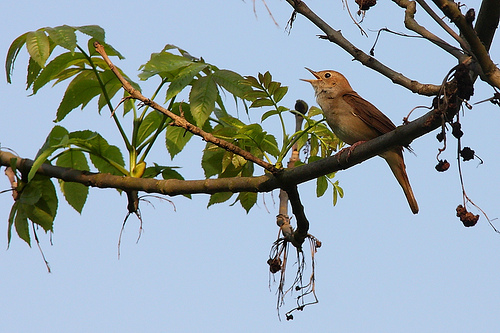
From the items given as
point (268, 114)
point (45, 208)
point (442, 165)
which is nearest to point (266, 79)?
point (268, 114)

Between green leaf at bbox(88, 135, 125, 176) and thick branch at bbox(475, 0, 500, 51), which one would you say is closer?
thick branch at bbox(475, 0, 500, 51)

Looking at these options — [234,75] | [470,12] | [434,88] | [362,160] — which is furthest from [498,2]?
[234,75]

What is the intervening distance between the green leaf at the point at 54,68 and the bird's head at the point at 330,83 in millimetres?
2929

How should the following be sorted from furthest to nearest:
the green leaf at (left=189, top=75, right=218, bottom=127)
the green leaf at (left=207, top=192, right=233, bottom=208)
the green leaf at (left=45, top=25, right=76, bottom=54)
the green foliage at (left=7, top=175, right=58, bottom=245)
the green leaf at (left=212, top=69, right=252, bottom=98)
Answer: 1. the green leaf at (left=207, top=192, right=233, bottom=208)
2. the green foliage at (left=7, top=175, right=58, bottom=245)
3. the green leaf at (left=212, top=69, right=252, bottom=98)
4. the green leaf at (left=189, top=75, right=218, bottom=127)
5. the green leaf at (left=45, top=25, right=76, bottom=54)

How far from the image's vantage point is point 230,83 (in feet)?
14.2

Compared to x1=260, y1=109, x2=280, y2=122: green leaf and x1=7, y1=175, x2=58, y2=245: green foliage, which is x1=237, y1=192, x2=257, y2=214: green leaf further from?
x1=7, y1=175, x2=58, y2=245: green foliage

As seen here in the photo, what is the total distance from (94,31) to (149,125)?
2.65 ft

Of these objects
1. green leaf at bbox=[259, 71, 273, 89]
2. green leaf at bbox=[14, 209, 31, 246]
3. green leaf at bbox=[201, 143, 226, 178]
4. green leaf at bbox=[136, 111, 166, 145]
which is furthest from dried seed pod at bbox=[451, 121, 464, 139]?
green leaf at bbox=[14, 209, 31, 246]

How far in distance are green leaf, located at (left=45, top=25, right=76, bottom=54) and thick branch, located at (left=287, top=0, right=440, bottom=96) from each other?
4.94 ft

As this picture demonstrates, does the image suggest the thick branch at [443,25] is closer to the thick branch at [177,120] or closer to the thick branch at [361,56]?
the thick branch at [361,56]

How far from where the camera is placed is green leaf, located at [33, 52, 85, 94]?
173 inches

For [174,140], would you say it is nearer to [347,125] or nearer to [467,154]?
[347,125]

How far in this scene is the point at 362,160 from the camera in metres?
3.59

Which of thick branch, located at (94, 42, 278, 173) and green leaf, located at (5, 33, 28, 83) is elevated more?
green leaf, located at (5, 33, 28, 83)
